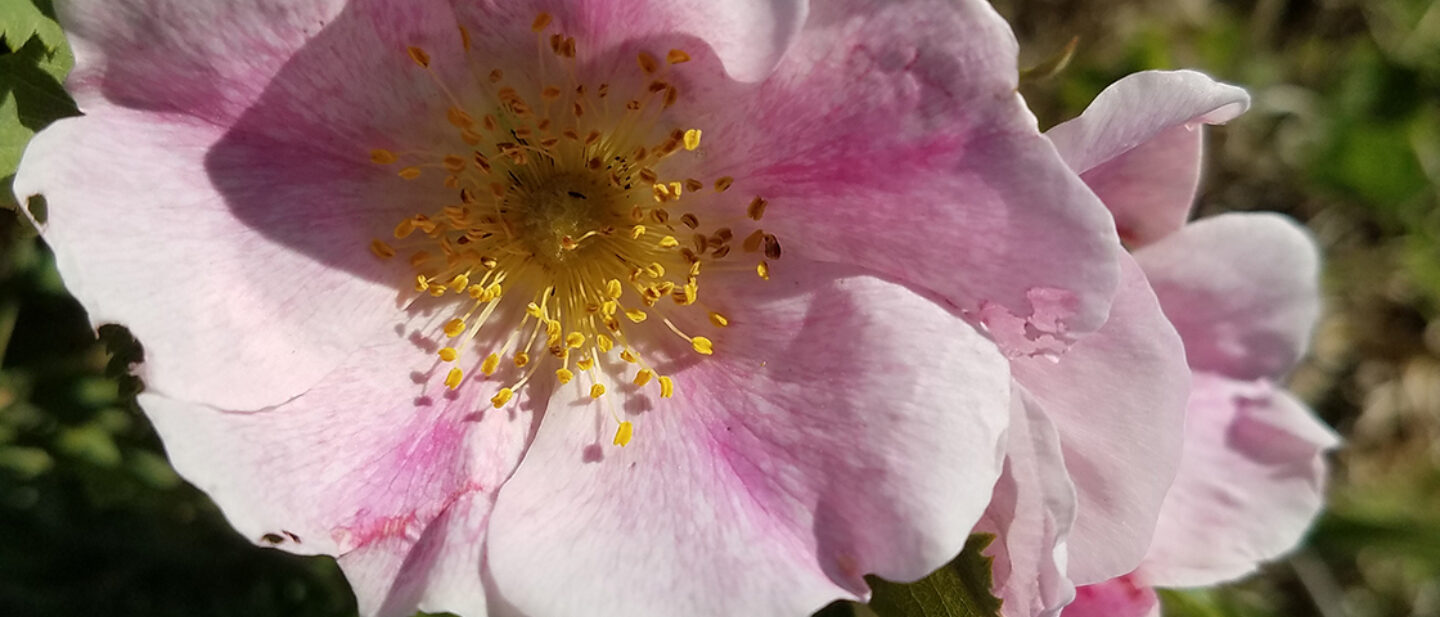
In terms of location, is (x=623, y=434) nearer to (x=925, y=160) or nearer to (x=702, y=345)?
(x=702, y=345)

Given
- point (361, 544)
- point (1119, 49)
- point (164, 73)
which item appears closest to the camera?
point (164, 73)

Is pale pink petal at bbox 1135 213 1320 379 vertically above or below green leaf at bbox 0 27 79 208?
above

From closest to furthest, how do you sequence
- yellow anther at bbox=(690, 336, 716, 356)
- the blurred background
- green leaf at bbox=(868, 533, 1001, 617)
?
green leaf at bbox=(868, 533, 1001, 617) < yellow anther at bbox=(690, 336, 716, 356) < the blurred background

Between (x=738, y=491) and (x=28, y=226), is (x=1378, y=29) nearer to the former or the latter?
(x=738, y=491)

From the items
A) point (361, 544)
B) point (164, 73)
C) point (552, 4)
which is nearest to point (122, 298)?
point (164, 73)

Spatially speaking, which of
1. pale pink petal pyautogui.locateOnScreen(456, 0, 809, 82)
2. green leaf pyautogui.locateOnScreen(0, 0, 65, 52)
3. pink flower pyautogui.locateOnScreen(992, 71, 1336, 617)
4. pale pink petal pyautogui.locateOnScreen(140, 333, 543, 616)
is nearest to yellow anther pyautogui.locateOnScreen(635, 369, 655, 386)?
pale pink petal pyautogui.locateOnScreen(140, 333, 543, 616)

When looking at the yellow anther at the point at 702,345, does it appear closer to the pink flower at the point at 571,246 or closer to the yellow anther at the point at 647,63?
the pink flower at the point at 571,246

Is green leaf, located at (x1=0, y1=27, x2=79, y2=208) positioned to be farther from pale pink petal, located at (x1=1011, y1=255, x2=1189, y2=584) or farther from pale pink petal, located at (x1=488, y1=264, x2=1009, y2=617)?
pale pink petal, located at (x1=1011, y1=255, x2=1189, y2=584)

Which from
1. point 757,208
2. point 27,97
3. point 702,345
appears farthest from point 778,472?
point 27,97
